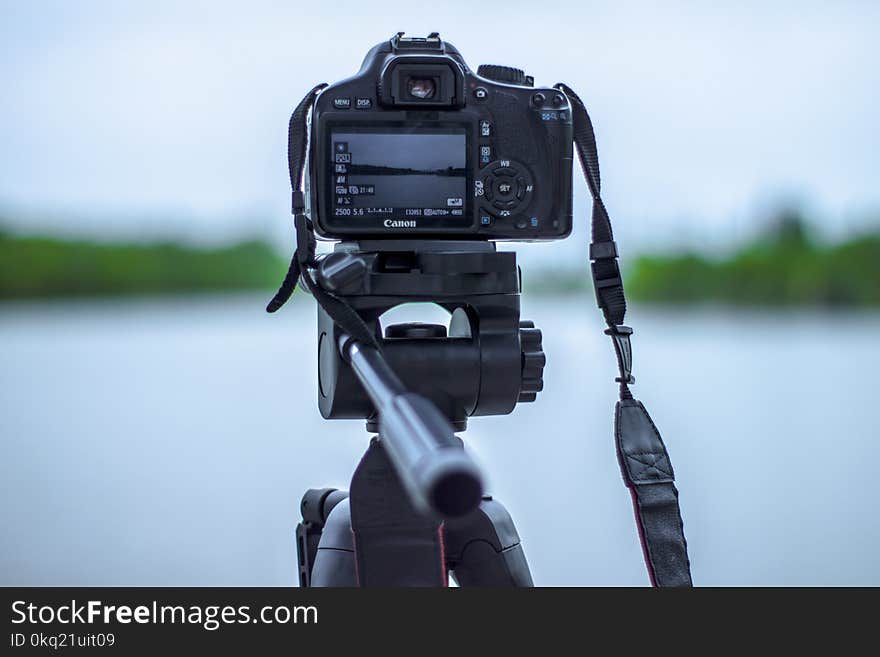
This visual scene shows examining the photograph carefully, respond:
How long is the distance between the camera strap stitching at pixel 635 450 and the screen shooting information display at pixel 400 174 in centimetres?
12

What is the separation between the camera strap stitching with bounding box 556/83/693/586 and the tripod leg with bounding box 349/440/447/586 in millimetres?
189

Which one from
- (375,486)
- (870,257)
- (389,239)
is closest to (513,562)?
(375,486)

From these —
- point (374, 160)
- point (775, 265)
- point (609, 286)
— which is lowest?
point (775, 265)

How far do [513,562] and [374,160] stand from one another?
379 millimetres

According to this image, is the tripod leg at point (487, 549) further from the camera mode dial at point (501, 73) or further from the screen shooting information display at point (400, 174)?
the camera mode dial at point (501, 73)

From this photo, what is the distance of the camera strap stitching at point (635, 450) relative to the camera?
84cm

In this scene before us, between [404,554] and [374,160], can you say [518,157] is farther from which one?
[404,554]

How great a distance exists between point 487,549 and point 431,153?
36 cm

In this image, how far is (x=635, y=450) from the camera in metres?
0.85

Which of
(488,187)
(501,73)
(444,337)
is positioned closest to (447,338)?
(444,337)

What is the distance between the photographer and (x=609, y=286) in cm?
85

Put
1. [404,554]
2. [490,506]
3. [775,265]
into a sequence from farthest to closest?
[775,265] → [490,506] → [404,554]

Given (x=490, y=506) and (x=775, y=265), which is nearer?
(x=490, y=506)

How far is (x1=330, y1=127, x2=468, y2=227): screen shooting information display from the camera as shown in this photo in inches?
30.8
